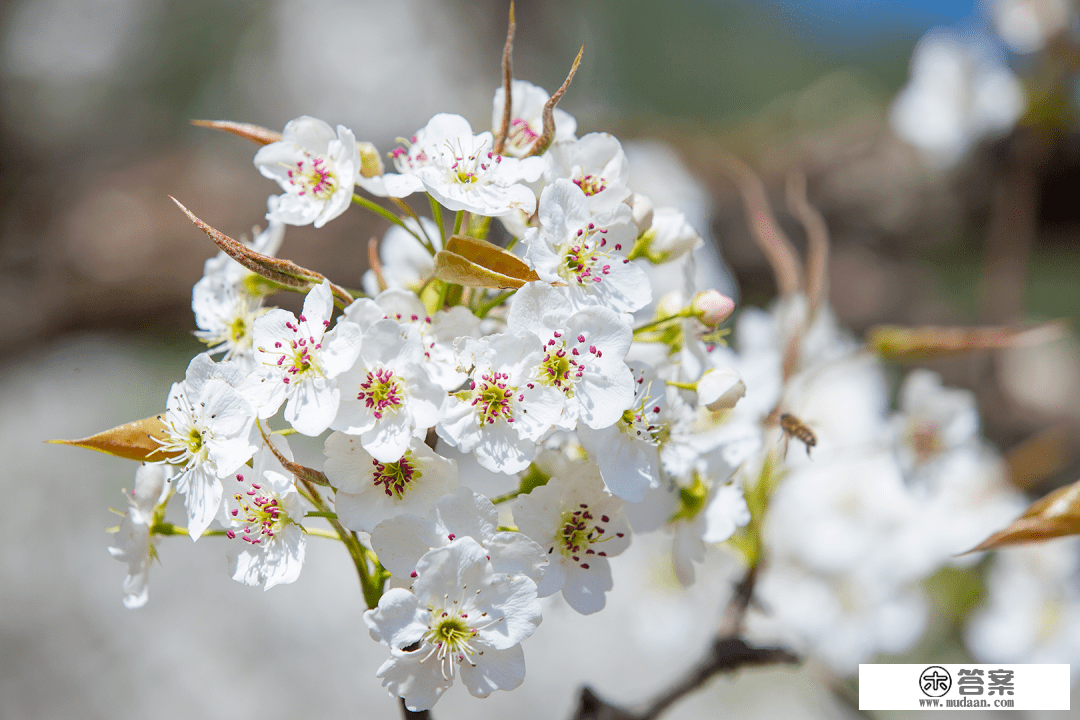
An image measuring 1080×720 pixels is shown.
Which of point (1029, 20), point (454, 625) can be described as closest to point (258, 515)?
point (454, 625)

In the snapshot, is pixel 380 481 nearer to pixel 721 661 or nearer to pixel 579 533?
pixel 579 533

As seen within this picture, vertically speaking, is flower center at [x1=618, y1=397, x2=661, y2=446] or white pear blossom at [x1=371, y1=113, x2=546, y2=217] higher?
white pear blossom at [x1=371, y1=113, x2=546, y2=217]

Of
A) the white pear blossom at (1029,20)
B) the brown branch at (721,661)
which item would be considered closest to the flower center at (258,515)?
the brown branch at (721,661)

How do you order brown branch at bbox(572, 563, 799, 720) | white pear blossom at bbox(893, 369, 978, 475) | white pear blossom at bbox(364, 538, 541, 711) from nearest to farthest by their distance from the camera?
white pear blossom at bbox(364, 538, 541, 711), brown branch at bbox(572, 563, 799, 720), white pear blossom at bbox(893, 369, 978, 475)

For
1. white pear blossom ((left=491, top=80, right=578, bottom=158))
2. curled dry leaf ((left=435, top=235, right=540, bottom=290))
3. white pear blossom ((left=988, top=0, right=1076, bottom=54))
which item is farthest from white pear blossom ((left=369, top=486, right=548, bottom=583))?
white pear blossom ((left=988, top=0, right=1076, bottom=54))

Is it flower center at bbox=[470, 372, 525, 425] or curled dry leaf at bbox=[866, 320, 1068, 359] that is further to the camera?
curled dry leaf at bbox=[866, 320, 1068, 359]

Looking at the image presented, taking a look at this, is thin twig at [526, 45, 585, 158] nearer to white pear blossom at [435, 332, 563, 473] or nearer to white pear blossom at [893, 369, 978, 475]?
white pear blossom at [435, 332, 563, 473]

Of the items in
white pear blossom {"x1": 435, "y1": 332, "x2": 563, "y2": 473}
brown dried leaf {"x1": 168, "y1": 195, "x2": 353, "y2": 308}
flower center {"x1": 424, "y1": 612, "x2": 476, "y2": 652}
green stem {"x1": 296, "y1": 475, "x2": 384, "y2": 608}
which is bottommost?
flower center {"x1": 424, "y1": 612, "x2": 476, "y2": 652}
